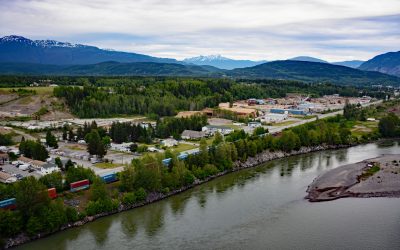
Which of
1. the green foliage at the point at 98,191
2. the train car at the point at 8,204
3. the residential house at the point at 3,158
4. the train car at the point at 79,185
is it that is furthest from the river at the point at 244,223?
the residential house at the point at 3,158

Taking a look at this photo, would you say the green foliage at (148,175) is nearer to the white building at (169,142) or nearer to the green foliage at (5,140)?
the white building at (169,142)

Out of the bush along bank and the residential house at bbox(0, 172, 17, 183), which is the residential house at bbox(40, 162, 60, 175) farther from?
the bush along bank

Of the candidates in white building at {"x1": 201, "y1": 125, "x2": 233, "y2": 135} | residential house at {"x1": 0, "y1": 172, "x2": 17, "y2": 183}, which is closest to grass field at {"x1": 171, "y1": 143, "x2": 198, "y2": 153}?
white building at {"x1": 201, "y1": 125, "x2": 233, "y2": 135}

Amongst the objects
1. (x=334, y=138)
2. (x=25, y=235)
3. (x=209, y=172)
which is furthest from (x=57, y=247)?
(x=334, y=138)

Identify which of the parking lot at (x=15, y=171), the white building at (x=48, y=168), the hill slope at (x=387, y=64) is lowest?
the parking lot at (x=15, y=171)

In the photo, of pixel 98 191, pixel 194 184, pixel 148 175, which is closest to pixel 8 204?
pixel 98 191

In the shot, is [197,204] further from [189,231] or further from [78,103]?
[78,103]

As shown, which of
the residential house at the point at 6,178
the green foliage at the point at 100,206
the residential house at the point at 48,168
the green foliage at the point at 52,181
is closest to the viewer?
the green foliage at the point at 100,206
